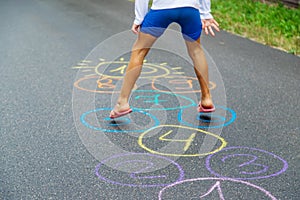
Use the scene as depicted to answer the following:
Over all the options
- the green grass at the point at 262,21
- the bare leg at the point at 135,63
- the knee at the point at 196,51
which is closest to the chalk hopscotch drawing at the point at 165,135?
the bare leg at the point at 135,63

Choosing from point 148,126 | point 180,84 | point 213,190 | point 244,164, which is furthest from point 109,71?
point 213,190

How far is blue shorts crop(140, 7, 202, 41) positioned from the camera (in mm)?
4227

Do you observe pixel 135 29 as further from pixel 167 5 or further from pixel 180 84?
pixel 180 84

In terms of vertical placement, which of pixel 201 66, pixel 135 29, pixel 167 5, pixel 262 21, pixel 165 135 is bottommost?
pixel 262 21

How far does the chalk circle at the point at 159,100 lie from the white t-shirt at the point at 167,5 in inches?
37.7

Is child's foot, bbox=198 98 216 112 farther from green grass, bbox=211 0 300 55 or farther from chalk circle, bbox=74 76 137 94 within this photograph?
green grass, bbox=211 0 300 55

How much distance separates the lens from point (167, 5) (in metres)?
4.20

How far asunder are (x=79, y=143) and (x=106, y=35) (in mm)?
4979

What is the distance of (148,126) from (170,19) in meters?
0.92

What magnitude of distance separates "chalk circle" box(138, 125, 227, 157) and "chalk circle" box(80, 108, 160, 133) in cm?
12

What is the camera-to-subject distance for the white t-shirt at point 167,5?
420 cm

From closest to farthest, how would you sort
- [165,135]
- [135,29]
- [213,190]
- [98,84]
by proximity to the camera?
[213,190], [165,135], [135,29], [98,84]

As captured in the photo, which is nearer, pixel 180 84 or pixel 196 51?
pixel 196 51

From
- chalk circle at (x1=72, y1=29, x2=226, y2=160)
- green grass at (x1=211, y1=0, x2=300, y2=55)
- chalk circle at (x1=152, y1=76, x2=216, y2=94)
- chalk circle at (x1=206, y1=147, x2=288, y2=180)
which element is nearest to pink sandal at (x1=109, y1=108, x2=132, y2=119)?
chalk circle at (x1=72, y1=29, x2=226, y2=160)
